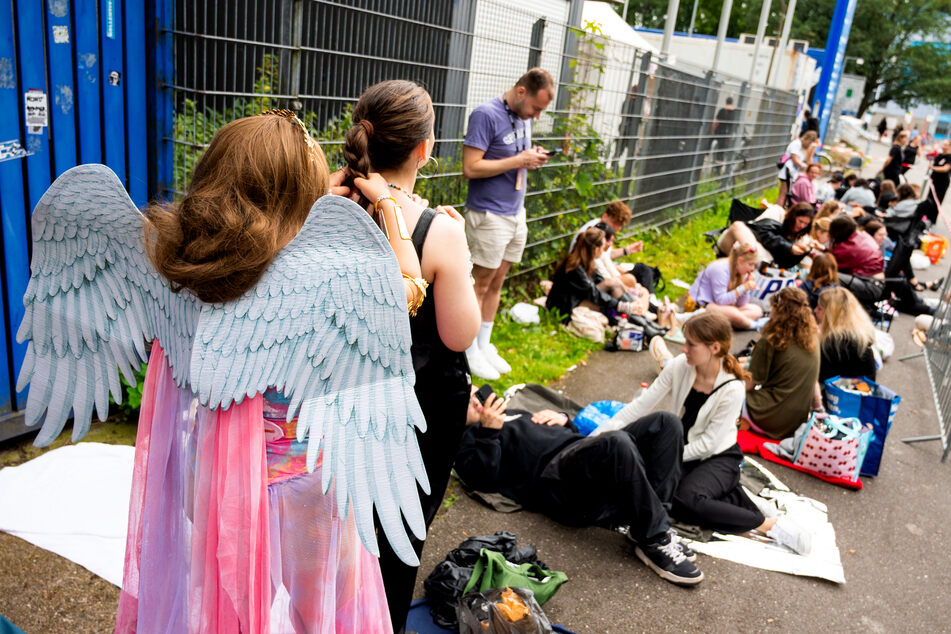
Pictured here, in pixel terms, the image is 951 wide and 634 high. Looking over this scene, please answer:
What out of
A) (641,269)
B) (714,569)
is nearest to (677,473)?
(714,569)

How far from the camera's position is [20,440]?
11.8 ft

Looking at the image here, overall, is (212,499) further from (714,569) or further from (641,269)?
(641,269)

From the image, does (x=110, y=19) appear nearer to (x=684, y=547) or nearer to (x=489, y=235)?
(x=489, y=235)

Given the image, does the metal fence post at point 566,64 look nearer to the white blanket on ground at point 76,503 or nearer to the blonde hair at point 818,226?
the blonde hair at point 818,226

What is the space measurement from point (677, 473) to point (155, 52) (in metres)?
3.13

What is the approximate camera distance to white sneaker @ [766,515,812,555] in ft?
12.3

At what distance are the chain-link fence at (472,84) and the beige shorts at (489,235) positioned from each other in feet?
1.29

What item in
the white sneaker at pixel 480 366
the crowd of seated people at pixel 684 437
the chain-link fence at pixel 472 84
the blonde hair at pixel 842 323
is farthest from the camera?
the blonde hair at pixel 842 323

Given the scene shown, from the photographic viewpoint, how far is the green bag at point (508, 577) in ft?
9.59

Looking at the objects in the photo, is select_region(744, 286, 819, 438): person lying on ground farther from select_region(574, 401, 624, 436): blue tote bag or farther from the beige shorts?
the beige shorts

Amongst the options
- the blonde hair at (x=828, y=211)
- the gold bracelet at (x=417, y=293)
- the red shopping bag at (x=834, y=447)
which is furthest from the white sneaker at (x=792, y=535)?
the blonde hair at (x=828, y=211)

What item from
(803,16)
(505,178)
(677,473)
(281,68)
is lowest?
(677,473)

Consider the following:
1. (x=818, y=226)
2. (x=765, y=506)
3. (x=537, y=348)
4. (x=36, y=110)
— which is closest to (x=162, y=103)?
(x=36, y=110)

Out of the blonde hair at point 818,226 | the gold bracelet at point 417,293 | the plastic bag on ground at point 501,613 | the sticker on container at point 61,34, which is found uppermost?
the sticker on container at point 61,34
